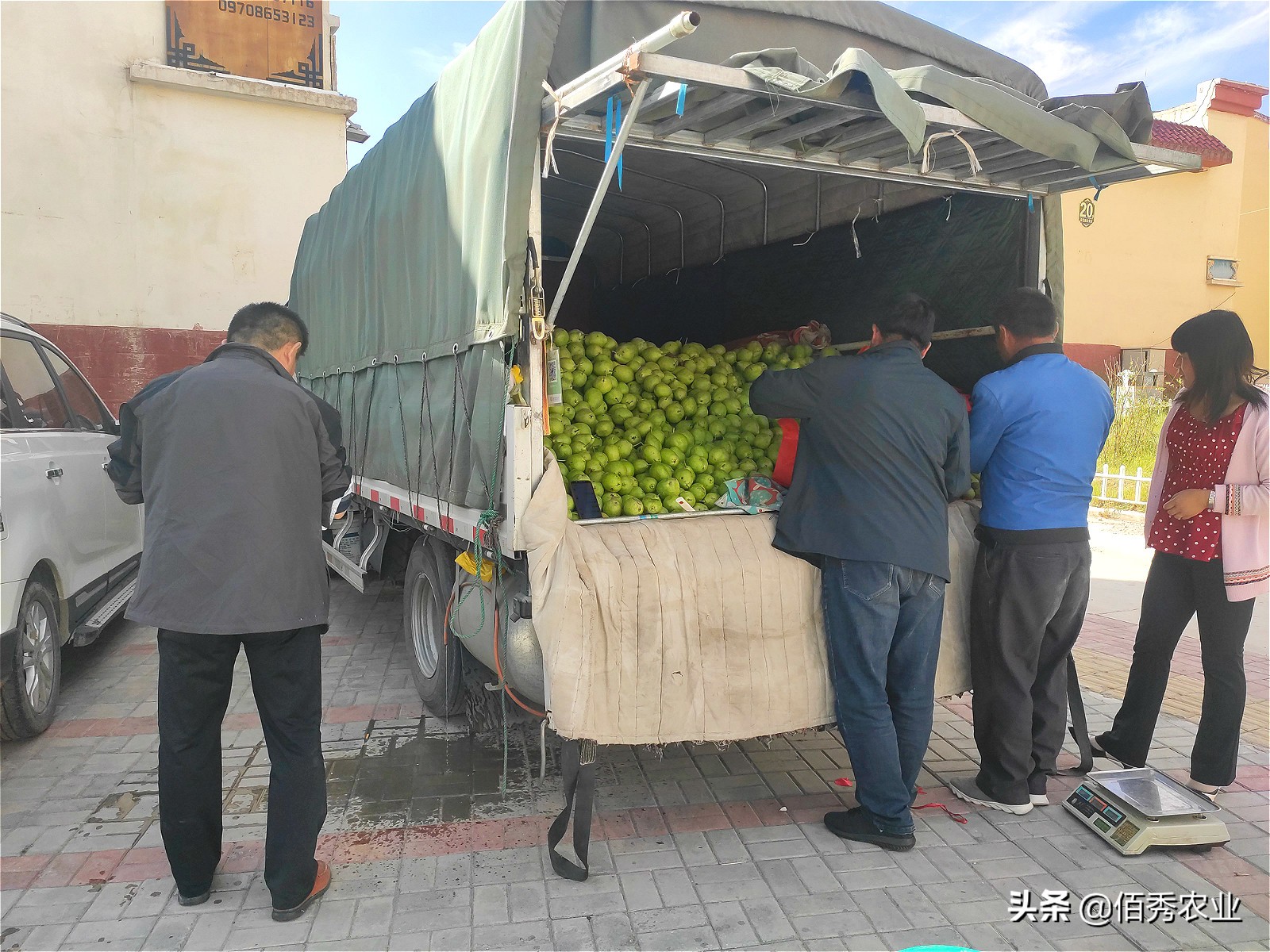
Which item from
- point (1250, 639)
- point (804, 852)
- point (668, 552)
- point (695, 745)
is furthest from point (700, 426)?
point (1250, 639)

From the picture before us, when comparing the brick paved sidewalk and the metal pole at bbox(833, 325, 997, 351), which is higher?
the metal pole at bbox(833, 325, 997, 351)

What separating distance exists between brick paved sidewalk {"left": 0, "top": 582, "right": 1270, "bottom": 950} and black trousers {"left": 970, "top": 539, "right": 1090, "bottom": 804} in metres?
0.21

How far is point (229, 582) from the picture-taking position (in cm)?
280

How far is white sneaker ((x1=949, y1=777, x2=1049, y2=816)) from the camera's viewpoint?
3.74 meters

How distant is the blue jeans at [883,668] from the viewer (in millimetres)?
3352

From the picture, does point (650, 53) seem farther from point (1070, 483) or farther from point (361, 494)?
point (361, 494)

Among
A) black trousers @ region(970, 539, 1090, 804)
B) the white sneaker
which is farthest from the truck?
the white sneaker

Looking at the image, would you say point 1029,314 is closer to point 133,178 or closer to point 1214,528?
point 1214,528

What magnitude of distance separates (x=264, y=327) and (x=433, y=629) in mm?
2249

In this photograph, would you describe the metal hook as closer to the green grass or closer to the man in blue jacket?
the man in blue jacket

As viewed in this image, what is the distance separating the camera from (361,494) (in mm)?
5848

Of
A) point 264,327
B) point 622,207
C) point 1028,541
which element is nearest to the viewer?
point 264,327

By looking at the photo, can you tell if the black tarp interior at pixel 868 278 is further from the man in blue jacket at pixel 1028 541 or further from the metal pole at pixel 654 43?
the metal pole at pixel 654 43

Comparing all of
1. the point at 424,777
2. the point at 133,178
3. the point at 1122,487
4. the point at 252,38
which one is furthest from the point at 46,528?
the point at 1122,487
